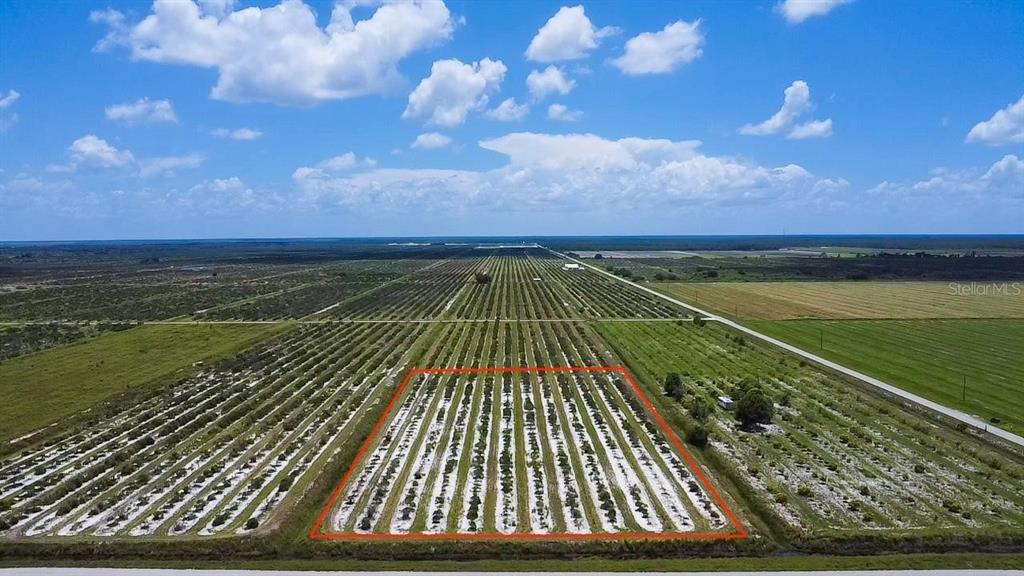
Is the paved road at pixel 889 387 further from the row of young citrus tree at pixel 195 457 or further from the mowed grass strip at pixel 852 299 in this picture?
the row of young citrus tree at pixel 195 457

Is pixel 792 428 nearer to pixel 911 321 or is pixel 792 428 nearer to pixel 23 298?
pixel 911 321

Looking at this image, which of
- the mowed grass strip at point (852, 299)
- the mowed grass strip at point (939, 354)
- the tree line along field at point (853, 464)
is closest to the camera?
the tree line along field at point (853, 464)

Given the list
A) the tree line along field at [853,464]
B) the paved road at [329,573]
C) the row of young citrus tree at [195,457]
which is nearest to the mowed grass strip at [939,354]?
the tree line along field at [853,464]

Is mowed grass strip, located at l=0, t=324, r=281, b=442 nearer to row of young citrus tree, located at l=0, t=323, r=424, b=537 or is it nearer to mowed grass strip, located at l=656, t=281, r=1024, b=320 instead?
row of young citrus tree, located at l=0, t=323, r=424, b=537

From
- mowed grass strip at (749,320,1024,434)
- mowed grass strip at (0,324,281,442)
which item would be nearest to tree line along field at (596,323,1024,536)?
mowed grass strip at (749,320,1024,434)

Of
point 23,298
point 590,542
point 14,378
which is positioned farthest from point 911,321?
point 23,298

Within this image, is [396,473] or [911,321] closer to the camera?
[396,473]

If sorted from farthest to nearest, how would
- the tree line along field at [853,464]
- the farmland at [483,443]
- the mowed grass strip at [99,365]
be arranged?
1. the mowed grass strip at [99,365]
2. the tree line along field at [853,464]
3. the farmland at [483,443]
